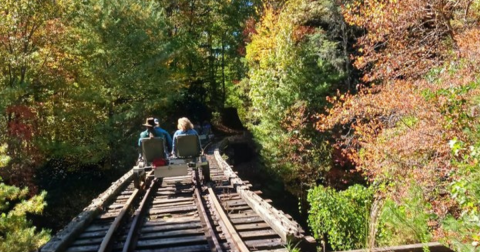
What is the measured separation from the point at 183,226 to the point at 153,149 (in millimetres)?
3837

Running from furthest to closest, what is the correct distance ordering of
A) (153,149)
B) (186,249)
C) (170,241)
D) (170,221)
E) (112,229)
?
1. (153,149)
2. (170,221)
3. (112,229)
4. (170,241)
5. (186,249)

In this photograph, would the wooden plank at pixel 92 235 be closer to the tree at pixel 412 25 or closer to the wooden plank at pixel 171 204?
the wooden plank at pixel 171 204

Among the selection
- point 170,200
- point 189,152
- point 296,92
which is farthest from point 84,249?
point 296,92

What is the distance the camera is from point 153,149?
10406 millimetres

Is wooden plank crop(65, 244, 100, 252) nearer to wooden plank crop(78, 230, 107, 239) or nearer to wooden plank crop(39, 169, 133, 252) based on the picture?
wooden plank crop(39, 169, 133, 252)

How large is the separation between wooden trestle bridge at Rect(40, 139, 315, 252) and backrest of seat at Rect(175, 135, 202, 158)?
1076mm

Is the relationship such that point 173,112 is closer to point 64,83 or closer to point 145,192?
point 64,83

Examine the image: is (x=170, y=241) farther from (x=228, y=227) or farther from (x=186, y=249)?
(x=228, y=227)

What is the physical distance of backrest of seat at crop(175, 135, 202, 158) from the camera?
10.6 meters

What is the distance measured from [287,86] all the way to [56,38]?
11.1m

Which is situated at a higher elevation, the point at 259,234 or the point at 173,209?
the point at 259,234

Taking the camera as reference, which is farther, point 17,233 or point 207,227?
point 17,233

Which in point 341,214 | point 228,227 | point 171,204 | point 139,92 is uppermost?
point 139,92

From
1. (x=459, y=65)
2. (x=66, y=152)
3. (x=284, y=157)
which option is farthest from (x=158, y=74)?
(x=459, y=65)
